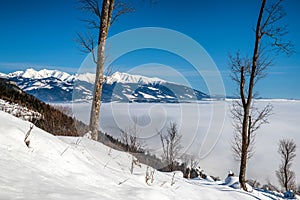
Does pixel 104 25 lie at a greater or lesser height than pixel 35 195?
greater

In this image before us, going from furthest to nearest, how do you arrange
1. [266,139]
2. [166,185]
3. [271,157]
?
[266,139]
[271,157]
[166,185]

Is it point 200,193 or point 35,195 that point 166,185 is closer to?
point 200,193

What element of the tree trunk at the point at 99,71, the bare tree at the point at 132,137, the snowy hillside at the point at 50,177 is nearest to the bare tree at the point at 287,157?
the bare tree at the point at 132,137

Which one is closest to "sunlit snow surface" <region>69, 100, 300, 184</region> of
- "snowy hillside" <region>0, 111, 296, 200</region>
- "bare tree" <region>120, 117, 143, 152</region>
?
"bare tree" <region>120, 117, 143, 152</region>

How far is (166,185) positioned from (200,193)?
1.90 ft

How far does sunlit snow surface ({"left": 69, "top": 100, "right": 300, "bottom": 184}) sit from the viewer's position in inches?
295

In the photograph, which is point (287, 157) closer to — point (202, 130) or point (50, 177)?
point (50, 177)

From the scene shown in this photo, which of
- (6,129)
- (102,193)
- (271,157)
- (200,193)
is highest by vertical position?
(6,129)

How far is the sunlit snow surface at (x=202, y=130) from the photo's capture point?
7.49m

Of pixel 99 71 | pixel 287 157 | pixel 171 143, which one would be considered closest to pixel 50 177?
pixel 99 71

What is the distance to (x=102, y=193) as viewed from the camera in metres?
2.17

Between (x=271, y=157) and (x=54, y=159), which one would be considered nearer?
(x=54, y=159)

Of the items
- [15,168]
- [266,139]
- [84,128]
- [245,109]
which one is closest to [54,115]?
[84,128]

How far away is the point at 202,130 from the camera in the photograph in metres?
104
